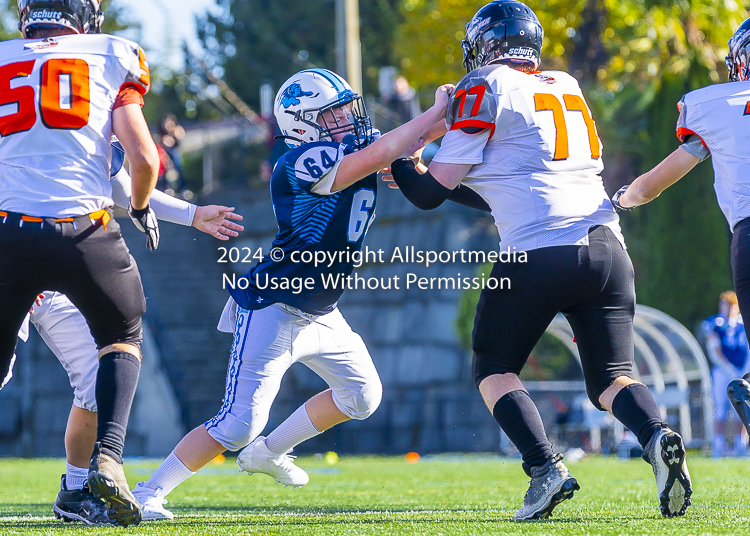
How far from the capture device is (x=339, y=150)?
4145mm

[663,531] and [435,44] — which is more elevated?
[435,44]

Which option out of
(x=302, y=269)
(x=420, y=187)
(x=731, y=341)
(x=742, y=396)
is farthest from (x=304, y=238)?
(x=731, y=341)

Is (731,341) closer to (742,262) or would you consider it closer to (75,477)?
(742,262)

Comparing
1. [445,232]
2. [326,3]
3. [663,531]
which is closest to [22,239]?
[663,531]

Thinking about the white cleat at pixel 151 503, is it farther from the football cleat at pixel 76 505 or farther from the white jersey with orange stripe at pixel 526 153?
the white jersey with orange stripe at pixel 526 153

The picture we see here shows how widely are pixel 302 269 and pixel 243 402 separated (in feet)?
2.08

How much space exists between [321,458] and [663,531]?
8067 millimetres

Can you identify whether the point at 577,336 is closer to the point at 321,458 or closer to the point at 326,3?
the point at 321,458

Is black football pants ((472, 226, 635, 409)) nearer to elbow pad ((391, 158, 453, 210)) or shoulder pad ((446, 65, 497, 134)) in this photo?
elbow pad ((391, 158, 453, 210))

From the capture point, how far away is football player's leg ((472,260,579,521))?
3.72 m

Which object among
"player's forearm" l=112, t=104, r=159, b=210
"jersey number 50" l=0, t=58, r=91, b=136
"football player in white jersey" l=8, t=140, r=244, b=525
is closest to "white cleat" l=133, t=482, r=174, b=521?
"football player in white jersey" l=8, t=140, r=244, b=525

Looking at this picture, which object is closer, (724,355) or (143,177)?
(143,177)

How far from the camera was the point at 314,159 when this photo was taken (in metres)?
4.09

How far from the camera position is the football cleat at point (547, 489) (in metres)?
3.66
